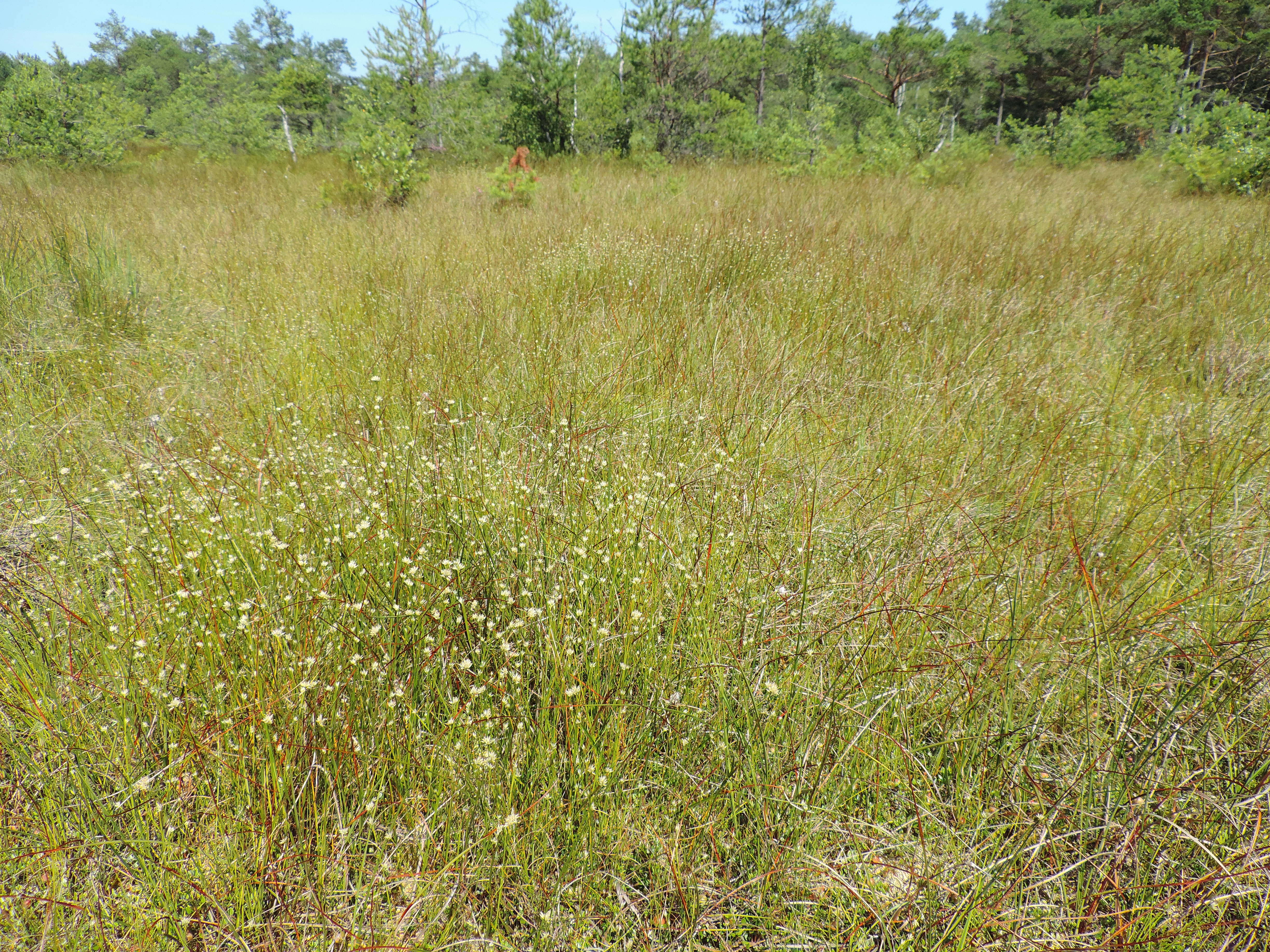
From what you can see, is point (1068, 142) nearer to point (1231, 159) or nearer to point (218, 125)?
point (1231, 159)

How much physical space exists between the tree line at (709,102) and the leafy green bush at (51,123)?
28 millimetres

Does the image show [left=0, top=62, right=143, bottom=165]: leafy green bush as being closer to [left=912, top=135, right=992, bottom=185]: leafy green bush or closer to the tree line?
the tree line

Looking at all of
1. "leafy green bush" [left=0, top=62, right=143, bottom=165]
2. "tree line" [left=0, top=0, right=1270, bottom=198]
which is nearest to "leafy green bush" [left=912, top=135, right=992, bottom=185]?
"tree line" [left=0, top=0, right=1270, bottom=198]

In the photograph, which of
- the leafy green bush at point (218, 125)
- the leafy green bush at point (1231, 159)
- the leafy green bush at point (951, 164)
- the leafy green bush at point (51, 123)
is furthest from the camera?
the leafy green bush at point (218, 125)

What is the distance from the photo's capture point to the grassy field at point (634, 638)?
1.18 metres

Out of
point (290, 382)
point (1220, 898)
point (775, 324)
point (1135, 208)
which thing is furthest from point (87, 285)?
point (1135, 208)

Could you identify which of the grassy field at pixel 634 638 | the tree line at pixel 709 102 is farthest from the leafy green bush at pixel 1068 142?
the grassy field at pixel 634 638

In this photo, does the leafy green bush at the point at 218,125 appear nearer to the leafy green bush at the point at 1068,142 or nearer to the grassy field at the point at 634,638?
the grassy field at the point at 634,638

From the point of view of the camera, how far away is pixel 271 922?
3.64ft

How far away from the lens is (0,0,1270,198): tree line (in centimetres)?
1073

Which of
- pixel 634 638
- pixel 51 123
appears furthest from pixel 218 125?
pixel 634 638

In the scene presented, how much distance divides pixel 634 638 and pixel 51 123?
15861 mm

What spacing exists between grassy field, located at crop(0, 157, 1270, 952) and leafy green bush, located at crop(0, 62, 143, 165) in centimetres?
1143

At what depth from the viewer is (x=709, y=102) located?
16.0 m
